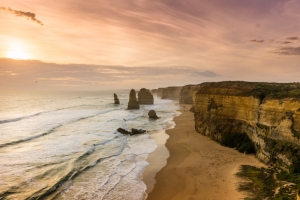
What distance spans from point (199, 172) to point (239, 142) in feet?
28.3

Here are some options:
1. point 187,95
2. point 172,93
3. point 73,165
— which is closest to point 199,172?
point 73,165

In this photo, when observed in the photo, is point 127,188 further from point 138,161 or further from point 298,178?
point 298,178

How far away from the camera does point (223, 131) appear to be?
89.6 feet

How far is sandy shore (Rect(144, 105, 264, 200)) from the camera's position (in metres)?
15.3

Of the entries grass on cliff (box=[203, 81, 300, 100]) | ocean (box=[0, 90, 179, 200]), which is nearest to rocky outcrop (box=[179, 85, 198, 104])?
ocean (box=[0, 90, 179, 200])

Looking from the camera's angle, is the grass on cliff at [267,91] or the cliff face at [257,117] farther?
the grass on cliff at [267,91]

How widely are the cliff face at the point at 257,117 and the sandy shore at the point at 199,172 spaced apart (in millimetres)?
2106

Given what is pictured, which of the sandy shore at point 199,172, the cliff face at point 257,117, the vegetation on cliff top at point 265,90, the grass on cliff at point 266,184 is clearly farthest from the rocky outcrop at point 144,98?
the grass on cliff at point 266,184

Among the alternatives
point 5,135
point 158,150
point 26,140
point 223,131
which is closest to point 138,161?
point 158,150

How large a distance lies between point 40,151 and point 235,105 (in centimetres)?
2513

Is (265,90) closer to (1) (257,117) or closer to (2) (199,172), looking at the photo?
(1) (257,117)

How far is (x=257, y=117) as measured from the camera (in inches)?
877

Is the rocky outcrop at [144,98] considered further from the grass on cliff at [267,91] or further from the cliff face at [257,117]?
the grass on cliff at [267,91]

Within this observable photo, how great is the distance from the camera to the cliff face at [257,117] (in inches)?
693
